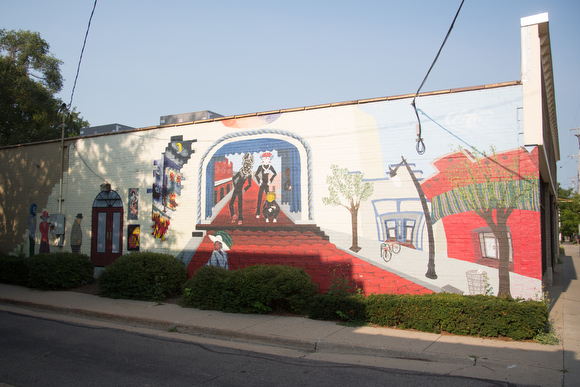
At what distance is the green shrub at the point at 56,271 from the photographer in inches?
497

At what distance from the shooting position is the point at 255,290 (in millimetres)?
9703

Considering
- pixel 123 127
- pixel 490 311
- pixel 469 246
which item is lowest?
pixel 490 311

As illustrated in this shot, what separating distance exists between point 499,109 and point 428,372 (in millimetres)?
5953

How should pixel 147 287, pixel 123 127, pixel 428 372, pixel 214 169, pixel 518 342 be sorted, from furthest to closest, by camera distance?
pixel 123 127 < pixel 214 169 < pixel 147 287 < pixel 518 342 < pixel 428 372

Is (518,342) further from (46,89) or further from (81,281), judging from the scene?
(46,89)

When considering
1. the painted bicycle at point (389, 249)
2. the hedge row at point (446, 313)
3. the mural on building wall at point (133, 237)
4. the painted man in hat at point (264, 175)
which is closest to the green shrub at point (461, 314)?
the hedge row at point (446, 313)

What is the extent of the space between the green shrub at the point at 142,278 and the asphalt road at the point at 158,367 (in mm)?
3220

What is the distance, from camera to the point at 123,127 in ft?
58.7

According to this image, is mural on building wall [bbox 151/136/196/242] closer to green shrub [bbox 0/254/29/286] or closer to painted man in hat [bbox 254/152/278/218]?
painted man in hat [bbox 254/152/278/218]

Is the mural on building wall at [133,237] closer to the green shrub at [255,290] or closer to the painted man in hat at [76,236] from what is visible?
the painted man in hat at [76,236]

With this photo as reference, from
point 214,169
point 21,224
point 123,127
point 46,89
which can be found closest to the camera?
point 214,169

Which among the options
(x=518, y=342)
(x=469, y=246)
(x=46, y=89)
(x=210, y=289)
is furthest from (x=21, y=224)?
(x=518, y=342)

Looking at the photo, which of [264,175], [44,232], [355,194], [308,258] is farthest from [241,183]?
[44,232]

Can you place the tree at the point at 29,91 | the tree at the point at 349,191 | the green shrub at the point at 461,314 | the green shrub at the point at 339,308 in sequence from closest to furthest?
the green shrub at the point at 461,314, the green shrub at the point at 339,308, the tree at the point at 349,191, the tree at the point at 29,91
